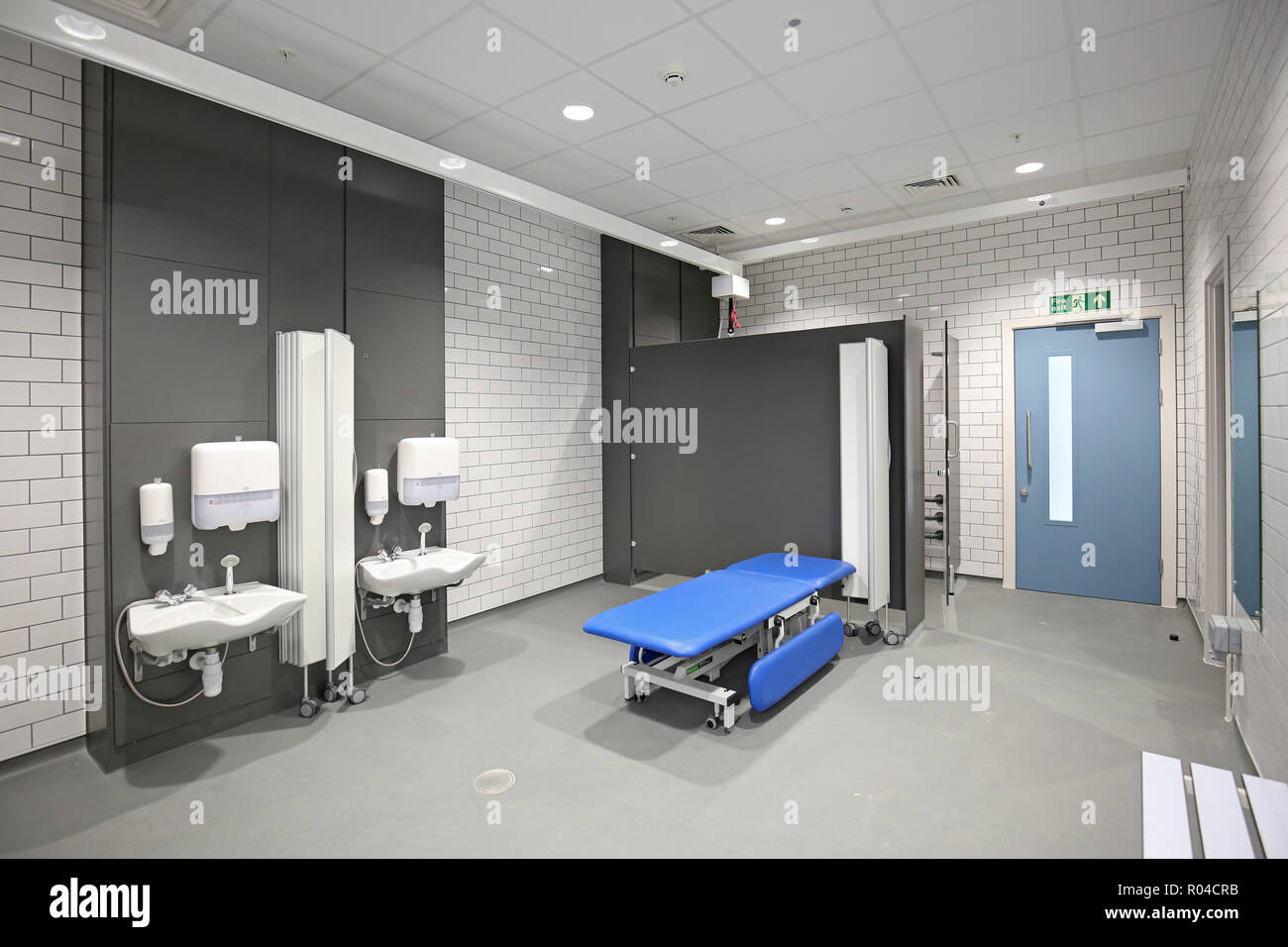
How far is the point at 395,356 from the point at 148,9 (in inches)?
73.2

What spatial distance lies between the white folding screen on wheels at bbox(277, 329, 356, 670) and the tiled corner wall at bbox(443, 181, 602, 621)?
137cm

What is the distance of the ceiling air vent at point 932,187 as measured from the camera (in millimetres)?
5032

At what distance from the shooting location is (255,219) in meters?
3.37

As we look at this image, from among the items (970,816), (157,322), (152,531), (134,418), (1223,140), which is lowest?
(970,816)

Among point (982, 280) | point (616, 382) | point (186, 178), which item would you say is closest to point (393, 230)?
point (186, 178)

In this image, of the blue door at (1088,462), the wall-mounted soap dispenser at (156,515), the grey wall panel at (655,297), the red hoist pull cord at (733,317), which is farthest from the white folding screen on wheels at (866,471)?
the wall-mounted soap dispenser at (156,515)

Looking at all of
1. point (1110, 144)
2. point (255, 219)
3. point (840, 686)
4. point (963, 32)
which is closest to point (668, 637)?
point (840, 686)

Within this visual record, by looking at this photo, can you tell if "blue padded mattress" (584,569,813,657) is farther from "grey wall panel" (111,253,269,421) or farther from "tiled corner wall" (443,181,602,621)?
"grey wall panel" (111,253,269,421)

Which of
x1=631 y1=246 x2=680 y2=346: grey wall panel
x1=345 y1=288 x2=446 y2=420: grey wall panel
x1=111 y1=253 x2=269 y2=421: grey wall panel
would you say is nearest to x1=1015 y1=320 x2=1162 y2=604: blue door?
x1=631 y1=246 x2=680 y2=346: grey wall panel

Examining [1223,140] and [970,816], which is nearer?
[970,816]

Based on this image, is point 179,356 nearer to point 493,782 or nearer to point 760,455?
point 493,782

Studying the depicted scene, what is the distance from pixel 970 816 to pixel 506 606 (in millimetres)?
3726

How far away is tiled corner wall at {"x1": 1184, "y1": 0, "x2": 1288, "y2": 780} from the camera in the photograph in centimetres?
219

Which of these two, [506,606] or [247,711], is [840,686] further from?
[247,711]
